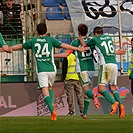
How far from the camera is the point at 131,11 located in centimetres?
2467

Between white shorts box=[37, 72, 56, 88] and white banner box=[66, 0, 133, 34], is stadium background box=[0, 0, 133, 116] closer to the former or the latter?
white banner box=[66, 0, 133, 34]

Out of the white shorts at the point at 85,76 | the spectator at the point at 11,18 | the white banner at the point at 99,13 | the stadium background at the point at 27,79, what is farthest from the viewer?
the white banner at the point at 99,13

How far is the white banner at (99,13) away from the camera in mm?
24202

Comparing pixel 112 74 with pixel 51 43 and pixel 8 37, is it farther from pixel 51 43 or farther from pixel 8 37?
pixel 8 37

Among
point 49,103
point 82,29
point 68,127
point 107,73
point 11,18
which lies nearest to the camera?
point 68,127

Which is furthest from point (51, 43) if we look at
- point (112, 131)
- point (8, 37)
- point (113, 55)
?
point (8, 37)

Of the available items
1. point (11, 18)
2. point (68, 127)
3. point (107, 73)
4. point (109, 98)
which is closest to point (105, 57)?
point (107, 73)

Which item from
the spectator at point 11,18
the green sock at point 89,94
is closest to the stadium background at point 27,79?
Answer: the spectator at point 11,18

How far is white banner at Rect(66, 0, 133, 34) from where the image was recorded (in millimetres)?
24202

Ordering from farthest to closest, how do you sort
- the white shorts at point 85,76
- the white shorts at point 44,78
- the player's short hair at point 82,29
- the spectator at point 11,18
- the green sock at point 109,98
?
the spectator at point 11,18, the white shorts at point 85,76, the player's short hair at point 82,29, the green sock at point 109,98, the white shorts at point 44,78

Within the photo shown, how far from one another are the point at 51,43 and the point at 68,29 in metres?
10.1

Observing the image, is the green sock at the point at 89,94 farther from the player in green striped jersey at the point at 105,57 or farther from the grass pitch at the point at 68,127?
the grass pitch at the point at 68,127

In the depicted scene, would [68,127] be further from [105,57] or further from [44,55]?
[105,57]

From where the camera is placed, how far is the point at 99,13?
2488 cm
